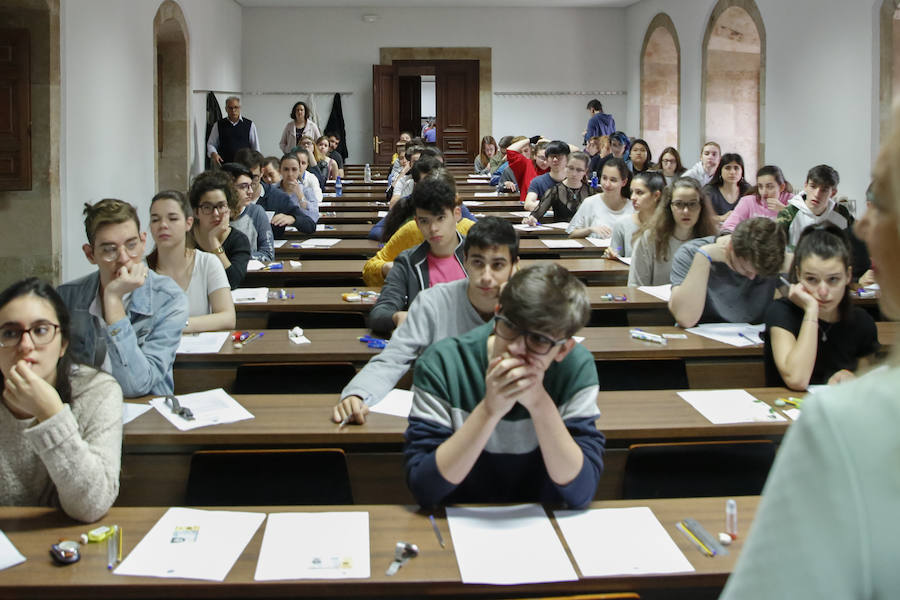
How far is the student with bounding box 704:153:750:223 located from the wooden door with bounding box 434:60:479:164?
972 cm

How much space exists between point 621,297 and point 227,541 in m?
3.01

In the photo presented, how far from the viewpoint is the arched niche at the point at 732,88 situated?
13164 millimetres

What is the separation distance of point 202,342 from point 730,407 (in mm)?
2051

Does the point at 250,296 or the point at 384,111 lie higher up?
the point at 384,111

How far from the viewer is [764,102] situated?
1155 centimetres

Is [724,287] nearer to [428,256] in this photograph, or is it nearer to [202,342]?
[428,256]

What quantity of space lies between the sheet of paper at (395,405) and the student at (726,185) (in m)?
6.19

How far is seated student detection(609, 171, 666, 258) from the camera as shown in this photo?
5.81 metres

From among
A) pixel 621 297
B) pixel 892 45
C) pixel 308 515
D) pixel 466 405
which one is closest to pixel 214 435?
pixel 308 515

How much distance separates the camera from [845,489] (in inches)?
22.7

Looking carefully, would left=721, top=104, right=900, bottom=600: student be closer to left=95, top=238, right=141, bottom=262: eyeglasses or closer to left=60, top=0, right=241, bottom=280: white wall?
left=95, top=238, right=141, bottom=262: eyeglasses

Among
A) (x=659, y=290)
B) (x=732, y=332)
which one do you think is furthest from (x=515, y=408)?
(x=659, y=290)

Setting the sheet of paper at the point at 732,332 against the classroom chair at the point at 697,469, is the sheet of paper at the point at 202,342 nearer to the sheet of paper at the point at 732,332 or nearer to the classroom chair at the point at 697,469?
the classroom chair at the point at 697,469

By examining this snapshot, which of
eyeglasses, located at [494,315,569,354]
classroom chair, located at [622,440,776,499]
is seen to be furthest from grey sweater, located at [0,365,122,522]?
classroom chair, located at [622,440,776,499]
